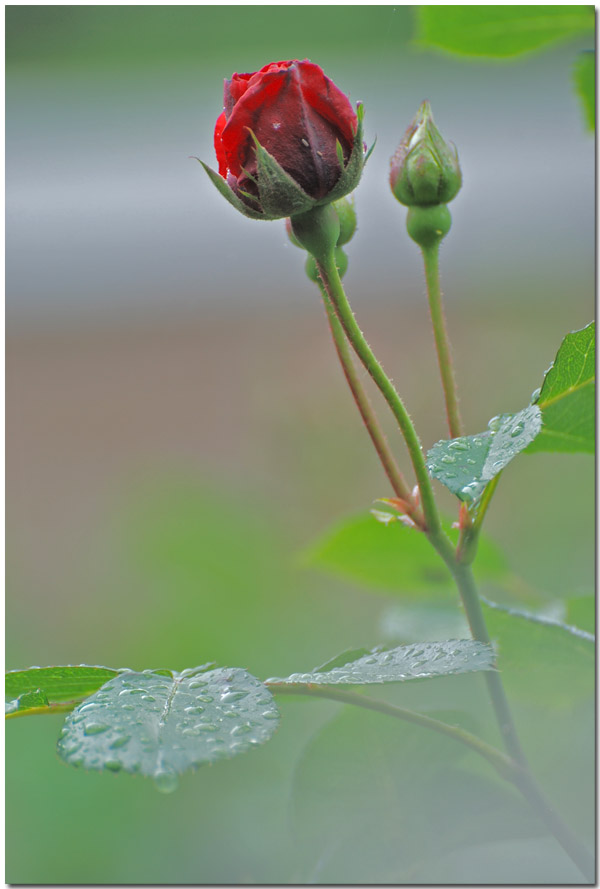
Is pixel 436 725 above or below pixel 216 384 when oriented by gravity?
below

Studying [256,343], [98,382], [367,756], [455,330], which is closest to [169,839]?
[367,756]

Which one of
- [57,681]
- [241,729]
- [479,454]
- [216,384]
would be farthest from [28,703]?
[216,384]

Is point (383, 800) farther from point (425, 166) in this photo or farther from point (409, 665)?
point (425, 166)

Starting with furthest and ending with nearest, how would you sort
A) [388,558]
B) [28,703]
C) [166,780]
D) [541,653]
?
[388,558], [541,653], [28,703], [166,780]

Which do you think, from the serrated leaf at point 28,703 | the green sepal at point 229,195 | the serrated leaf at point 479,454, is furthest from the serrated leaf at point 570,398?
the serrated leaf at point 28,703

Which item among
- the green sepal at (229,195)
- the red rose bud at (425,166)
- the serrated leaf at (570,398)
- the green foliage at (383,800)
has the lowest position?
the green foliage at (383,800)

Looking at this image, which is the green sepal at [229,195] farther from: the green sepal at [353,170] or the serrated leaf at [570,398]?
the serrated leaf at [570,398]

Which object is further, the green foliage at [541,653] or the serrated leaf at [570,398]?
the green foliage at [541,653]
